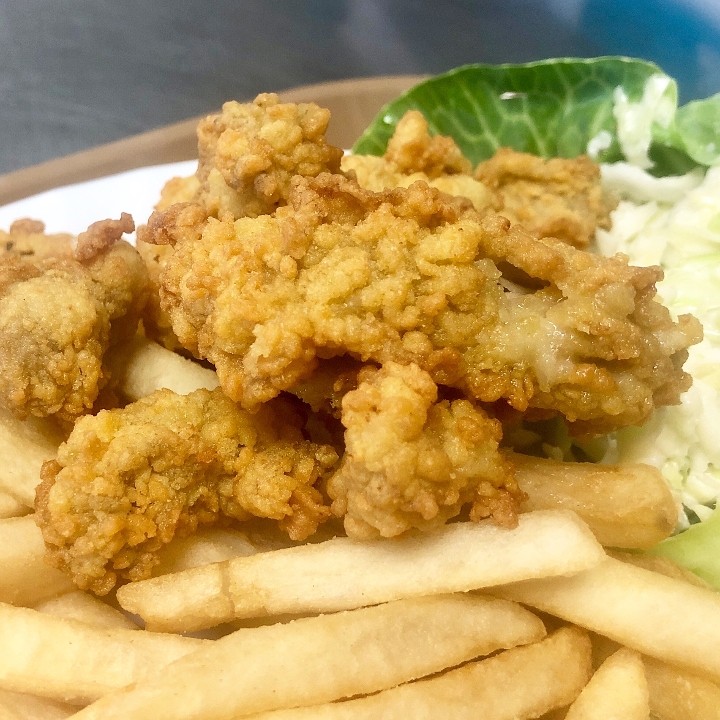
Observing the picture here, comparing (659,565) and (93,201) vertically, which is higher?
(659,565)

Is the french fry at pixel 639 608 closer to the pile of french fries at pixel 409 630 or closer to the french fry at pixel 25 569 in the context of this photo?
the pile of french fries at pixel 409 630

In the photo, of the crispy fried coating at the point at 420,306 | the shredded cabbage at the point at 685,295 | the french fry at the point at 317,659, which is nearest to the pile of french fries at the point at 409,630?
the french fry at the point at 317,659

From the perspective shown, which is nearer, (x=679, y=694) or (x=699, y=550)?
(x=679, y=694)

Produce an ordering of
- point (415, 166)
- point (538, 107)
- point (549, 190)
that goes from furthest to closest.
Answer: point (538, 107)
point (549, 190)
point (415, 166)

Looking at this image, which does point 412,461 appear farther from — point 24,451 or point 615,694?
point 24,451

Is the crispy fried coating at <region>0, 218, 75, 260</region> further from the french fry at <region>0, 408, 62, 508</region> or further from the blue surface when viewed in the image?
the blue surface

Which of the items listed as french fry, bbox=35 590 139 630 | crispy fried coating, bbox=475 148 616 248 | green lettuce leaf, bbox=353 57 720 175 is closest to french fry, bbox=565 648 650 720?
french fry, bbox=35 590 139 630

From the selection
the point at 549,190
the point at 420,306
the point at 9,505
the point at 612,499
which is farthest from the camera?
the point at 549,190

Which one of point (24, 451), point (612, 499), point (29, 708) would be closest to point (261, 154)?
point (24, 451)
